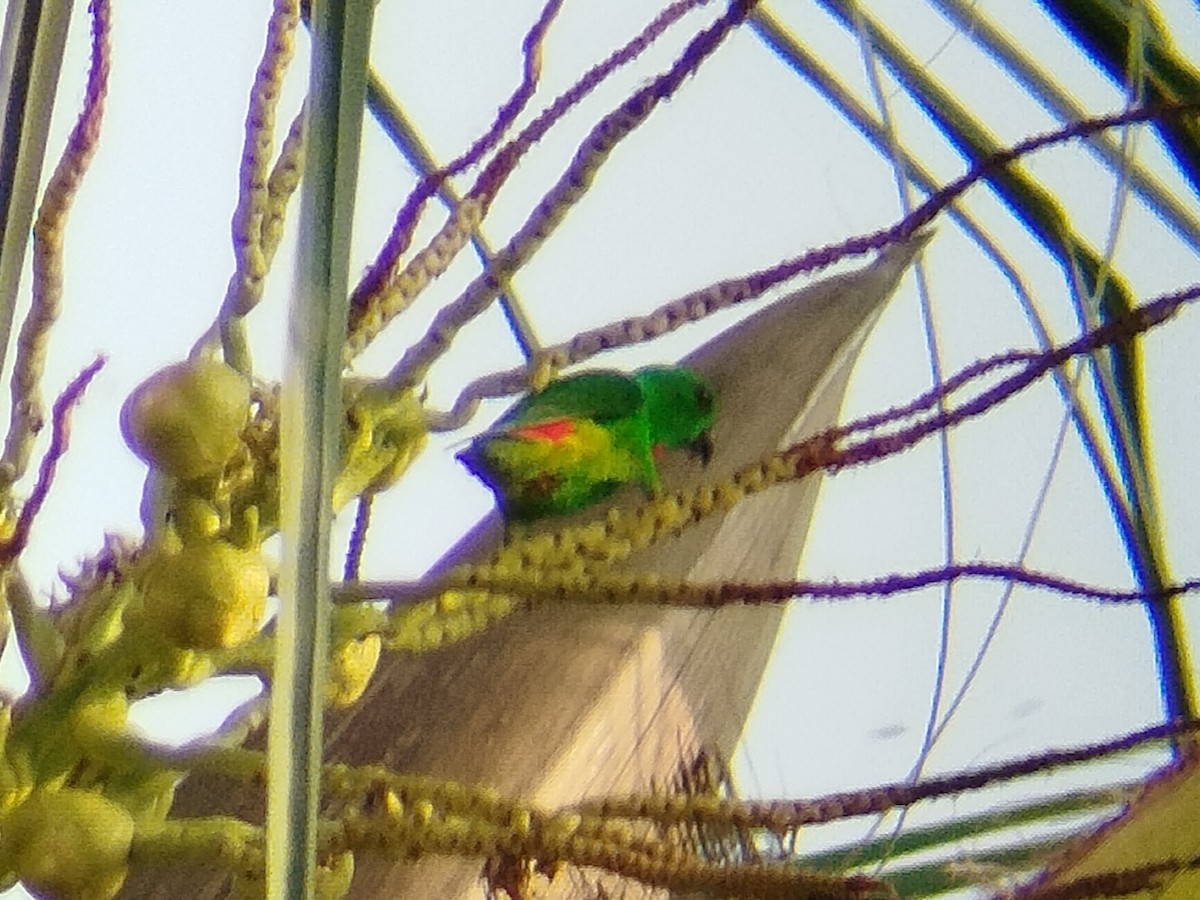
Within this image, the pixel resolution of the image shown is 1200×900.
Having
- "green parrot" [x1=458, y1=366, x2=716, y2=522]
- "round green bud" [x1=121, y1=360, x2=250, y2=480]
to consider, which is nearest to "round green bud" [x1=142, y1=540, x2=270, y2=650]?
"round green bud" [x1=121, y1=360, x2=250, y2=480]

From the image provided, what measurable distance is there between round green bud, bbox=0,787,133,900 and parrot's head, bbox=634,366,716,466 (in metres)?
0.20

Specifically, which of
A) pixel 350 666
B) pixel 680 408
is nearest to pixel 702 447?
pixel 680 408

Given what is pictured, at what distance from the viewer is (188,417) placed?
0.15m

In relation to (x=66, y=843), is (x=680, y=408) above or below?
Result: above

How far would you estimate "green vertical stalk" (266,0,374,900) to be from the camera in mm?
108

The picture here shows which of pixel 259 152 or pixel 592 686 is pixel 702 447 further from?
pixel 259 152

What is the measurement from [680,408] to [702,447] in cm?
1

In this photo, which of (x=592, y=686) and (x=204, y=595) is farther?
(x=592, y=686)

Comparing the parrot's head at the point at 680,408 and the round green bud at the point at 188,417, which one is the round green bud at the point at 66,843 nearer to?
the round green bud at the point at 188,417

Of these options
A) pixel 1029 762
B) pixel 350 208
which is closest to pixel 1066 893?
pixel 1029 762

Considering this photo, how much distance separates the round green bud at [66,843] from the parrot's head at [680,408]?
0.20m

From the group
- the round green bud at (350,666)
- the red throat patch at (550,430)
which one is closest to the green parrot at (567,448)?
the red throat patch at (550,430)

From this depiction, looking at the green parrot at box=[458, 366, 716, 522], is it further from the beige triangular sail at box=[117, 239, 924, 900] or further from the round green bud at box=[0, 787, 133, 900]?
the round green bud at box=[0, 787, 133, 900]

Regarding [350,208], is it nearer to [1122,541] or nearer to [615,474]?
[615,474]
